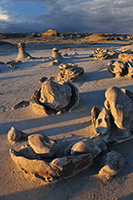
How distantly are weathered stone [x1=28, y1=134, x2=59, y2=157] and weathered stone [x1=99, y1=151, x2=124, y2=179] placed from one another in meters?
0.95

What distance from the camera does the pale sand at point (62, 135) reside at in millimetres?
2611

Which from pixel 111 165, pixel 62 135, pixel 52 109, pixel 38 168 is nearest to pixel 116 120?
pixel 111 165

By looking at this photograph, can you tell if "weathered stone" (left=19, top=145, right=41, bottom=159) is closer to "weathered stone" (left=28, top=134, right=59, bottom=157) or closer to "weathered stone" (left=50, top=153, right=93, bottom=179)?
"weathered stone" (left=28, top=134, right=59, bottom=157)

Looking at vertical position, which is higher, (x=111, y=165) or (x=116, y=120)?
(x=116, y=120)

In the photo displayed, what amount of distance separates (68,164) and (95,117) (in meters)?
1.51

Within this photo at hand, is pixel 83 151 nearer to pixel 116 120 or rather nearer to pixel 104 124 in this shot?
pixel 104 124

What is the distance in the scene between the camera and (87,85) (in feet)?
24.4

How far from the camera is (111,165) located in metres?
2.74

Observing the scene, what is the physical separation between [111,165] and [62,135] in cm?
158

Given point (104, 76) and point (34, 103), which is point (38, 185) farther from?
point (104, 76)

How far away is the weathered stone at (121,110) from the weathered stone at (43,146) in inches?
56.5

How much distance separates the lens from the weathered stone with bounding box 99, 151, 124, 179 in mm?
2686

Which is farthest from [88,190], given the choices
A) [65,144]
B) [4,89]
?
[4,89]

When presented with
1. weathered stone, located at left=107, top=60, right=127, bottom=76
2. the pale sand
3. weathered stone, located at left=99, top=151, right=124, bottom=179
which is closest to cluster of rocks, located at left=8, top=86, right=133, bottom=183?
weathered stone, located at left=99, top=151, right=124, bottom=179
